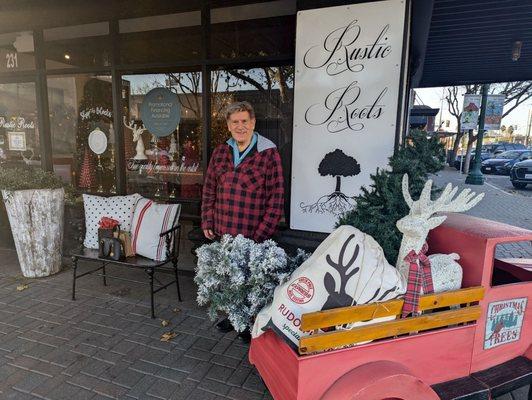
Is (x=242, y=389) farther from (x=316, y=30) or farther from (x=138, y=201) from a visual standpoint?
(x=316, y=30)

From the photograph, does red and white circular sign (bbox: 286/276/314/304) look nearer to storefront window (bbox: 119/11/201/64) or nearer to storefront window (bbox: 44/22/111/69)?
storefront window (bbox: 119/11/201/64)

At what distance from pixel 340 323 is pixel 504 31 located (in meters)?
5.64

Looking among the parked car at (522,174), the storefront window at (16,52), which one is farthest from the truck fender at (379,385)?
the parked car at (522,174)

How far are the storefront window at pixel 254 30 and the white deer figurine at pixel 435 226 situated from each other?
2.54 meters

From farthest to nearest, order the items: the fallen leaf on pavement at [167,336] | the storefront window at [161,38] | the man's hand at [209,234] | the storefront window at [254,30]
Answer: the storefront window at [161,38] < the storefront window at [254,30] < the man's hand at [209,234] < the fallen leaf on pavement at [167,336]

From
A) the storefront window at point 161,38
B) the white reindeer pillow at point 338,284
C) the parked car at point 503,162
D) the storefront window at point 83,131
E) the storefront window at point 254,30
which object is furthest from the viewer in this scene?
the parked car at point 503,162

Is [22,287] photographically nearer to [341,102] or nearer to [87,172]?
[87,172]

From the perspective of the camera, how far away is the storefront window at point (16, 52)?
5.29m

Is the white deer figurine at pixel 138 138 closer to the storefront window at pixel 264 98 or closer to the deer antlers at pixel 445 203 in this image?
the storefront window at pixel 264 98

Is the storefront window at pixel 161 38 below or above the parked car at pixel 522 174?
above

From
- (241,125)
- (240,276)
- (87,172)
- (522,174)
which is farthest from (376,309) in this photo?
(522,174)

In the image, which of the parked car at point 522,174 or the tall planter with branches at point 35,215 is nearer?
the tall planter with branches at point 35,215

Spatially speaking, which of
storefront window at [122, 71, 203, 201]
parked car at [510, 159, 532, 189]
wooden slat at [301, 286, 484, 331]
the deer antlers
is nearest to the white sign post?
the deer antlers

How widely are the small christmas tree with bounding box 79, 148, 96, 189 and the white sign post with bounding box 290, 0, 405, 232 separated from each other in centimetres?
338
